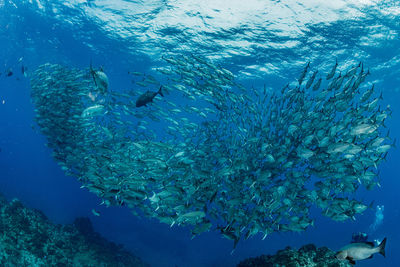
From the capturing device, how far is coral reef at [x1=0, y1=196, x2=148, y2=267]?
9758 millimetres

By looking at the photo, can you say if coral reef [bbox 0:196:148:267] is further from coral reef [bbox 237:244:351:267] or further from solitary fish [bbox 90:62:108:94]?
coral reef [bbox 237:244:351:267]

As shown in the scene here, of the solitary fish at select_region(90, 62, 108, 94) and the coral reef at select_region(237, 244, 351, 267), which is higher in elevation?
the solitary fish at select_region(90, 62, 108, 94)

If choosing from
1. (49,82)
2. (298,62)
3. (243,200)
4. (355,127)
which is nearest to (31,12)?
(49,82)

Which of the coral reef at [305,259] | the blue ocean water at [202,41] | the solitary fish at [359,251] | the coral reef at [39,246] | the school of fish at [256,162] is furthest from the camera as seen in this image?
the blue ocean water at [202,41]

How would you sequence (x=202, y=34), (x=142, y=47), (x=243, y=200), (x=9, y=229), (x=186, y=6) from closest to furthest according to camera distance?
1. (x=243, y=200)
2. (x=9, y=229)
3. (x=186, y=6)
4. (x=202, y=34)
5. (x=142, y=47)

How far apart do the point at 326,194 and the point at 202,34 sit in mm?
14476

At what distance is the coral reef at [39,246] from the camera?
9758mm

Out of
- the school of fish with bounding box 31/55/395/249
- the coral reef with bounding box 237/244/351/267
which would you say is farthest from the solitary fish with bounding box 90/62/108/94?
the coral reef with bounding box 237/244/351/267

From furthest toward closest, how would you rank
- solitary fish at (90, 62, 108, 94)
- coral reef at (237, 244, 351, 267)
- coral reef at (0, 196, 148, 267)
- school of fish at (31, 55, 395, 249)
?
coral reef at (0, 196, 148, 267) < school of fish at (31, 55, 395, 249) < coral reef at (237, 244, 351, 267) < solitary fish at (90, 62, 108, 94)

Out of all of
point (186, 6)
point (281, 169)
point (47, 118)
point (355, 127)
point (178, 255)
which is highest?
point (186, 6)

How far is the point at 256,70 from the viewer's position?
2358 centimetres

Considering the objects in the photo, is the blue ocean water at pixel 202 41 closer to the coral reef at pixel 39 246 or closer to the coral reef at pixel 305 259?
the coral reef at pixel 39 246

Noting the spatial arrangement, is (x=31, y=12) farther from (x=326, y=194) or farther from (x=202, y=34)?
(x=326, y=194)

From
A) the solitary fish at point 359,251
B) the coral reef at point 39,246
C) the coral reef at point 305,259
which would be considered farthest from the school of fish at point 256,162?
the coral reef at point 39,246
